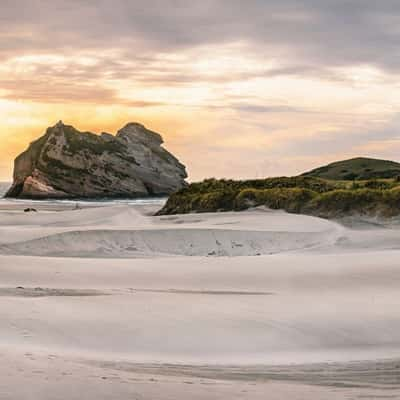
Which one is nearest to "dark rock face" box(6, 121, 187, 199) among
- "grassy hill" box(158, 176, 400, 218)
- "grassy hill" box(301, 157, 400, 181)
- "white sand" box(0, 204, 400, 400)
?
"grassy hill" box(301, 157, 400, 181)

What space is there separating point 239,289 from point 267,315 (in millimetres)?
2601

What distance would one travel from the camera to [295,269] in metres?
12.3

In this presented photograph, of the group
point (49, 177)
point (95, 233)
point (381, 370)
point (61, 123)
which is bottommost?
point (381, 370)

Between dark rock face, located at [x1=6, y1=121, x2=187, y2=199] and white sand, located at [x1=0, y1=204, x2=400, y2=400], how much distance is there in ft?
196

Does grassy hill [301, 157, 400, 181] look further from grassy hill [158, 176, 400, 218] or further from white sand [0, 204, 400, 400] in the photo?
white sand [0, 204, 400, 400]

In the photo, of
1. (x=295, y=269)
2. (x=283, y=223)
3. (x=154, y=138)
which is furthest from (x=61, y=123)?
(x=295, y=269)

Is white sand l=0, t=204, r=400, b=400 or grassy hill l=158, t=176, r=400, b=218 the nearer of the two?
white sand l=0, t=204, r=400, b=400

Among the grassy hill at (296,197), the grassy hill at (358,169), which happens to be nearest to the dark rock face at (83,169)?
the grassy hill at (358,169)

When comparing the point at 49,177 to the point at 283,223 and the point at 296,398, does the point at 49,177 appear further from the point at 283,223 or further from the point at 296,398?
the point at 296,398

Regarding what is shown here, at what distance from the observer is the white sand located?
18.3 feet

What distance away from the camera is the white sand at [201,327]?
559 centimetres

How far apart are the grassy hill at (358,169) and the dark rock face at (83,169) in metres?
25.4

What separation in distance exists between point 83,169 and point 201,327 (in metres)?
67.8

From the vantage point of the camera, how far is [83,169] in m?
74.4
